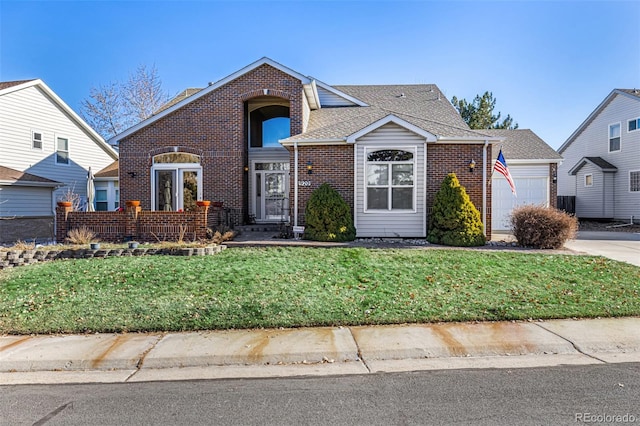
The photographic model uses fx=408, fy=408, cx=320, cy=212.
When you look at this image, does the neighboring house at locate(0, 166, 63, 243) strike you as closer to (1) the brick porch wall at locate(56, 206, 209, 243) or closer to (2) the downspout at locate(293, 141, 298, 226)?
(1) the brick porch wall at locate(56, 206, 209, 243)

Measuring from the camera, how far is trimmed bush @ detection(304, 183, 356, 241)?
473 inches

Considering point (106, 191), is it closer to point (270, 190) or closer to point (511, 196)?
point (270, 190)

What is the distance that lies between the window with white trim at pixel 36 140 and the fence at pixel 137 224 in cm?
992

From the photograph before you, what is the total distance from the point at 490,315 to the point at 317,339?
2.75 meters

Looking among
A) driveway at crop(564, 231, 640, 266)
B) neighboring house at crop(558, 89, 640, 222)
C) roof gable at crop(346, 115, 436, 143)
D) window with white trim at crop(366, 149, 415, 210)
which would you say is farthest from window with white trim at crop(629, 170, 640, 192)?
window with white trim at crop(366, 149, 415, 210)

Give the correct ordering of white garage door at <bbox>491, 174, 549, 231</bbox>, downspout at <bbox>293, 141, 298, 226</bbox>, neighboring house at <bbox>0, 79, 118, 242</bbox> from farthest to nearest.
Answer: neighboring house at <bbox>0, 79, 118, 242</bbox>, white garage door at <bbox>491, 174, 549, 231</bbox>, downspout at <bbox>293, 141, 298, 226</bbox>

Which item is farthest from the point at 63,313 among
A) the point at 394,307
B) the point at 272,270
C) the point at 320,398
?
the point at 394,307

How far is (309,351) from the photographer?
5.01 metres

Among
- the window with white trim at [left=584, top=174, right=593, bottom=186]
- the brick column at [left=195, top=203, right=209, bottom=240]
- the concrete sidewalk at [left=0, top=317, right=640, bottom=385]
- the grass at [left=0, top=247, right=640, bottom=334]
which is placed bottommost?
the concrete sidewalk at [left=0, top=317, right=640, bottom=385]

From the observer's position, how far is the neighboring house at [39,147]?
58.6 ft

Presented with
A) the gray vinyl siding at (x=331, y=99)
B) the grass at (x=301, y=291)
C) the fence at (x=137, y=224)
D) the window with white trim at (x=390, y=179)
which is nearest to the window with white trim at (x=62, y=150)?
the fence at (x=137, y=224)

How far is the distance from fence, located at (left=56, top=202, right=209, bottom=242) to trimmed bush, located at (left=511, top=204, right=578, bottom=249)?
9061mm

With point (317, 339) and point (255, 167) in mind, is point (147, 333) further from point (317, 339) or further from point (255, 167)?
point (255, 167)

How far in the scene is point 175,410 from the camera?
3676mm
